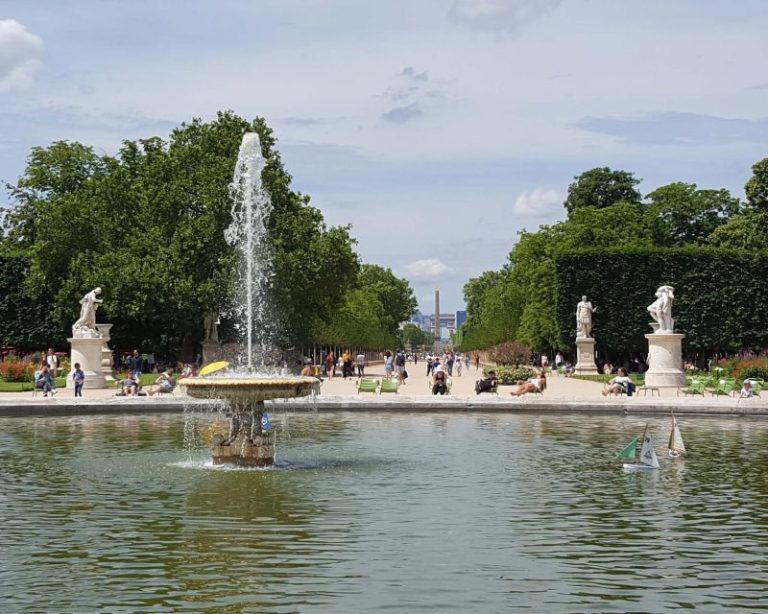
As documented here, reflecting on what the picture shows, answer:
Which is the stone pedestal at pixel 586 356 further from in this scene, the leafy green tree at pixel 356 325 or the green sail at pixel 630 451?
the green sail at pixel 630 451

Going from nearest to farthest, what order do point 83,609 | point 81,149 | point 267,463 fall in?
point 83,609 < point 267,463 < point 81,149

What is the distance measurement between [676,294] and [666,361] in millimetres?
14829

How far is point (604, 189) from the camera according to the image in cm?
8081

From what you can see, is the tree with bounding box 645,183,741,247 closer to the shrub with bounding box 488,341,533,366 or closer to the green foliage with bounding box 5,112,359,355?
the shrub with bounding box 488,341,533,366

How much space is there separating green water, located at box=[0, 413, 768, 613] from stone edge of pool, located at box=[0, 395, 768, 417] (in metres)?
6.82

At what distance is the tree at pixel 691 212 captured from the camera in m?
74.4

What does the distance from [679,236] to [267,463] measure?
63147 millimetres

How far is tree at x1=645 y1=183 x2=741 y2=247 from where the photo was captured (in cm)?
7444

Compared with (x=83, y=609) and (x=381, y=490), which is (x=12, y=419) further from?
(x=83, y=609)

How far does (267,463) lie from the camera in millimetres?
16453

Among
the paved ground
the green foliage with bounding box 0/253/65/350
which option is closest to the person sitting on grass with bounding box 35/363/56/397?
the paved ground

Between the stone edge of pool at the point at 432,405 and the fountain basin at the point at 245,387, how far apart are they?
34.2 ft

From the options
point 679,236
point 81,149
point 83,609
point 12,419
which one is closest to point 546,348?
point 679,236

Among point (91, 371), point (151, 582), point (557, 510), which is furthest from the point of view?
point (91, 371)
